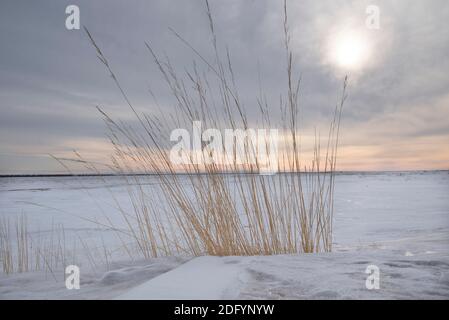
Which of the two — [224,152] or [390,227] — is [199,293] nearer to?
[224,152]

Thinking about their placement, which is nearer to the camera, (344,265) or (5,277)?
(344,265)

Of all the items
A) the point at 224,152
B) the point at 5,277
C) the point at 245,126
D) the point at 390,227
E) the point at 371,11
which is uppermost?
the point at 371,11

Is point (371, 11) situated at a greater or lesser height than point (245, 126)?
greater

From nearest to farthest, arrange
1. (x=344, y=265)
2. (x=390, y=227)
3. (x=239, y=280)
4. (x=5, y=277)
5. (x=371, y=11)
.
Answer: (x=239, y=280) → (x=344, y=265) → (x=5, y=277) → (x=371, y=11) → (x=390, y=227)

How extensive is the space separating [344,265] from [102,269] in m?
0.94

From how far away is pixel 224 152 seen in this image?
73.9 inches

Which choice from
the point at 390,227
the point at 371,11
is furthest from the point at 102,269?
the point at 390,227

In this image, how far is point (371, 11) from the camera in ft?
5.90
